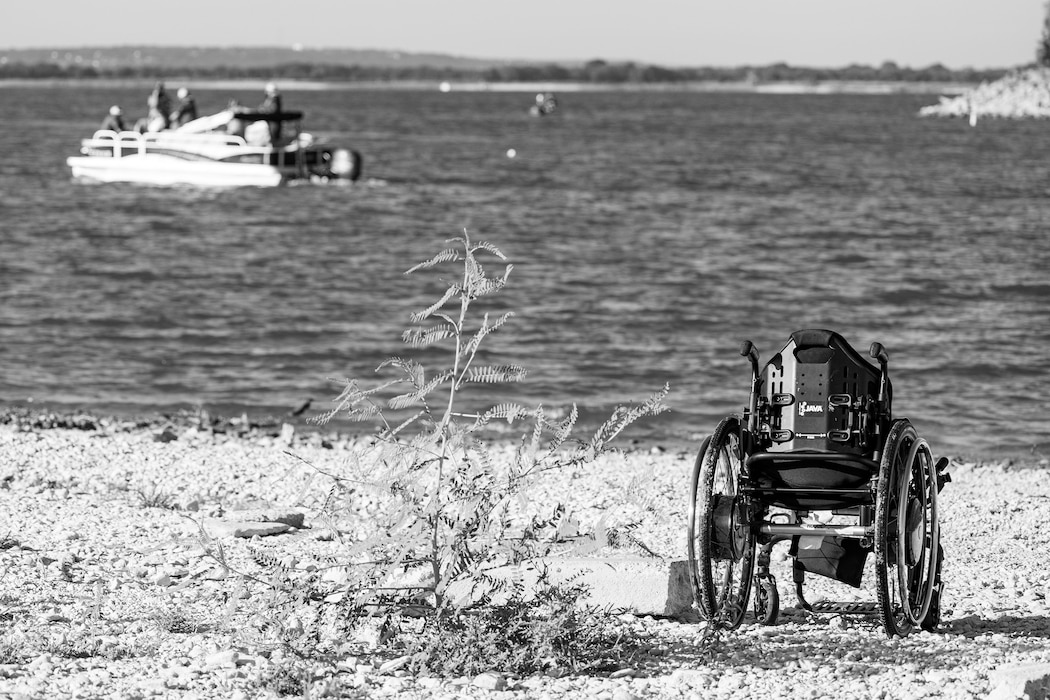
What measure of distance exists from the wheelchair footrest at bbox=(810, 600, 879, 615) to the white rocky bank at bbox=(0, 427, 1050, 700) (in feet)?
0.39

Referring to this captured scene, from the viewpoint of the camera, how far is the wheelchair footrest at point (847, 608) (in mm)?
6289

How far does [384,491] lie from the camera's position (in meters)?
6.04

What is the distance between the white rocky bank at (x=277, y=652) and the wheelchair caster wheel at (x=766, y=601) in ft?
0.17

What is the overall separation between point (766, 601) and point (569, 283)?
18.6 meters

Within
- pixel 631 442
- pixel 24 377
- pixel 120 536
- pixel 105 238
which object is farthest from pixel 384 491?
pixel 105 238

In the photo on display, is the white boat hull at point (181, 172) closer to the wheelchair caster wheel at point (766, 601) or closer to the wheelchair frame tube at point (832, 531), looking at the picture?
the wheelchair caster wheel at point (766, 601)

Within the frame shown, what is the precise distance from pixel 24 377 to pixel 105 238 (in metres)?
15.4

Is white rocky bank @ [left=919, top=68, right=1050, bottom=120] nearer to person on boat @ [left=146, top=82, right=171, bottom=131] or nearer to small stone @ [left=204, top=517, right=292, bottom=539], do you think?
person on boat @ [left=146, top=82, right=171, bottom=131]

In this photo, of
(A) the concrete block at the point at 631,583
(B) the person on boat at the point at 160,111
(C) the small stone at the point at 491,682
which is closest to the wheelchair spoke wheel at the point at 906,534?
(A) the concrete block at the point at 631,583

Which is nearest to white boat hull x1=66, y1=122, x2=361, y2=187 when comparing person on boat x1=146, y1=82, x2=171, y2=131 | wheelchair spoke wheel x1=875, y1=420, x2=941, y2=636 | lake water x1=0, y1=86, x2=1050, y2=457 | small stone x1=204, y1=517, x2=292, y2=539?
person on boat x1=146, y1=82, x2=171, y2=131

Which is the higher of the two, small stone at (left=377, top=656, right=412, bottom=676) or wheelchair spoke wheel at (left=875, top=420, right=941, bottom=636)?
wheelchair spoke wheel at (left=875, top=420, right=941, bottom=636)

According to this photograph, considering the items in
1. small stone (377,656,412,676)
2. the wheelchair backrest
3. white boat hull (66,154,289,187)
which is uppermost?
the wheelchair backrest

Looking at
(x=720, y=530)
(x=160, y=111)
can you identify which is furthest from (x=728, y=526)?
(x=160, y=111)

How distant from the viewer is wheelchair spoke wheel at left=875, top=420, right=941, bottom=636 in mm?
5750
